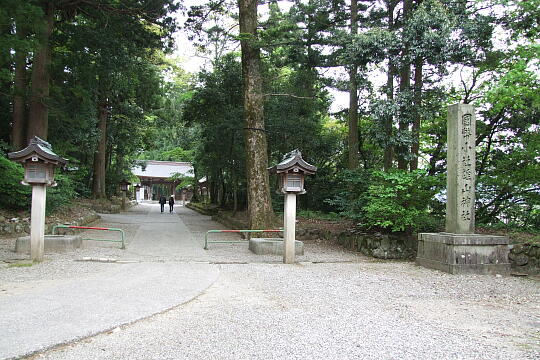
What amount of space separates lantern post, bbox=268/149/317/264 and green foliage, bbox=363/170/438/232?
2.03 metres

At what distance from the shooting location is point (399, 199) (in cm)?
934

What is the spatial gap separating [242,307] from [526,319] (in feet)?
11.6

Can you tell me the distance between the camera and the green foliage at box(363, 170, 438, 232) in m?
9.19

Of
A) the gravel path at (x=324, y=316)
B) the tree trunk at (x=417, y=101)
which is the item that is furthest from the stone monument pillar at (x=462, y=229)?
the tree trunk at (x=417, y=101)

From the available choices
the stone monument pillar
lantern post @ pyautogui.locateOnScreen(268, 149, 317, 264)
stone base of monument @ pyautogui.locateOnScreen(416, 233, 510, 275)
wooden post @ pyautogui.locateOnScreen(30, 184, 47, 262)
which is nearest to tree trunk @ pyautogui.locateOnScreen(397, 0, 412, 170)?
the stone monument pillar

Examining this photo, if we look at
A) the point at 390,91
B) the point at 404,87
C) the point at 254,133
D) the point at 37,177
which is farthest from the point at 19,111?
the point at 404,87

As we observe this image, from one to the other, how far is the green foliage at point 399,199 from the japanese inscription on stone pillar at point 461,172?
1219mm

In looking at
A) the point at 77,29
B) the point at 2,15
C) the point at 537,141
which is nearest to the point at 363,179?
the point at 537,141

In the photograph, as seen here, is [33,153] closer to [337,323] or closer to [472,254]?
[337,323]

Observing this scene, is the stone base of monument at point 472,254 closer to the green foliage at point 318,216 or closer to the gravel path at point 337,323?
the gravel path at point 337,323

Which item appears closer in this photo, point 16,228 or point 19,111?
point 16,228

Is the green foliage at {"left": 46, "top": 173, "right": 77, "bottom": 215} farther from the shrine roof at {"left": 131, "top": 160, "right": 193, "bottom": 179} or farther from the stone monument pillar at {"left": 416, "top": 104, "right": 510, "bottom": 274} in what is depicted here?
the shrine roof at {"left": 131, "top": 160, "right": 193, "bottom": 179}

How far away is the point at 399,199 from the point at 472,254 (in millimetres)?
2170

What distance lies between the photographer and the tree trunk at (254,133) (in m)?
11.7
